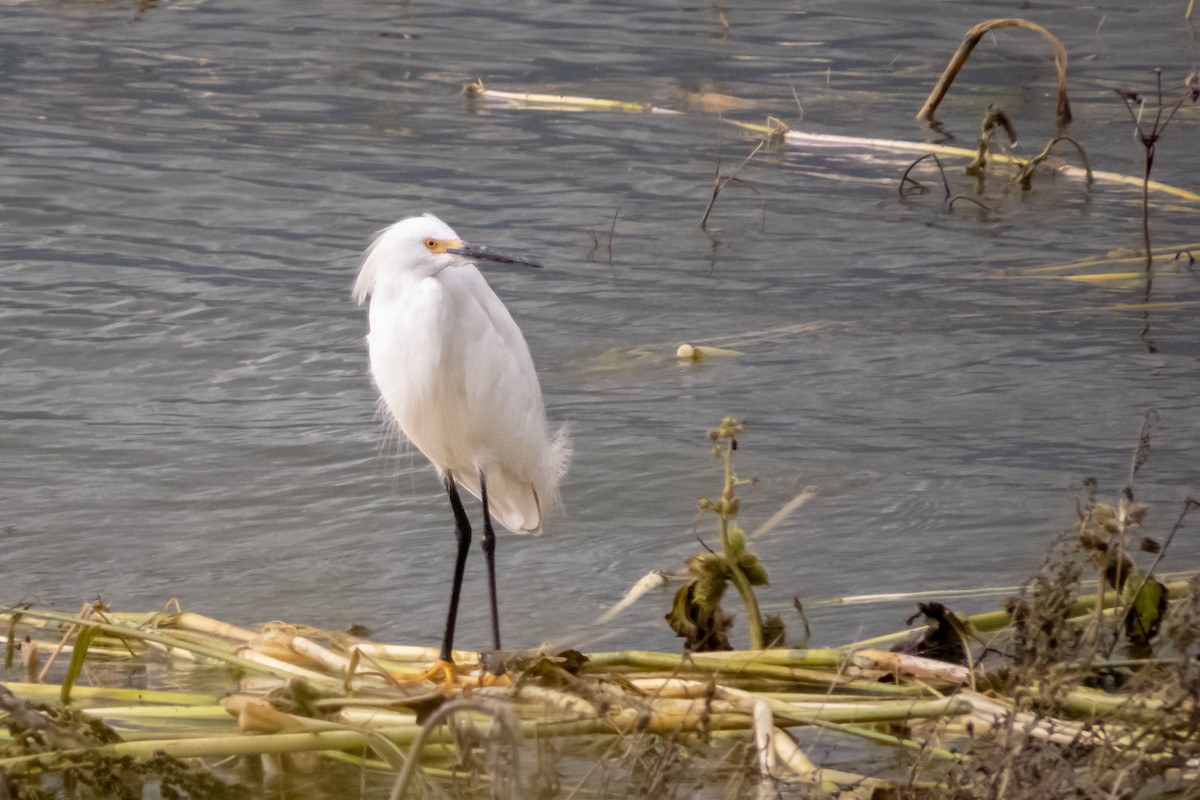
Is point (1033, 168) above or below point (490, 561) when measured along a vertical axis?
above

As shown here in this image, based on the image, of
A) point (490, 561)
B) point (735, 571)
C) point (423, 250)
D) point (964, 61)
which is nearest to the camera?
point (735, 571)

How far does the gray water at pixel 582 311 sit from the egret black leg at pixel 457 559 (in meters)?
0.24

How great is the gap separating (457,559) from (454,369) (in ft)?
1.86

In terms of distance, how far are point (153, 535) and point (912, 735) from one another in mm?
2752

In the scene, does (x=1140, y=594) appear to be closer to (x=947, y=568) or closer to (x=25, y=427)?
(x=947, y=568)

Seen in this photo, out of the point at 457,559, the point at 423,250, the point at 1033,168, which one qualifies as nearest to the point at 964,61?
the point at 1033,168

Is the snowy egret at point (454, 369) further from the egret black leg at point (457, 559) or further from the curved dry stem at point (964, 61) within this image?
the curved dry stem at point (964, 61)

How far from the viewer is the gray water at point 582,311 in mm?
4652

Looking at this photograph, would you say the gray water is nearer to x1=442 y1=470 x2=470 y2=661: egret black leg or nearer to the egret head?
x1=442 y1=470 x2=470 y2=661: egret black leg

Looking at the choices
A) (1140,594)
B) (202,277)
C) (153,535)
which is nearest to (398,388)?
(153,535)

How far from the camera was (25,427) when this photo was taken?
5.80m

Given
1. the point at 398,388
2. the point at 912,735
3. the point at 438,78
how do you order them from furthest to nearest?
the point at 438,78 → the point at 398,388 → the point at 912,735

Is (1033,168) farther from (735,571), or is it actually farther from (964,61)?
(735,571)

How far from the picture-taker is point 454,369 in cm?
392
